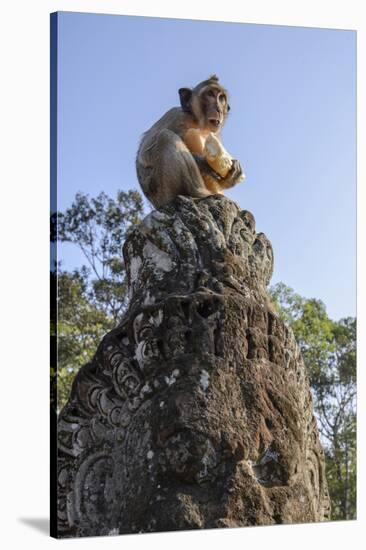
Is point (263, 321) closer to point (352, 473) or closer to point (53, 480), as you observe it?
point (53, 480)

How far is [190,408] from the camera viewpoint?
9188mm

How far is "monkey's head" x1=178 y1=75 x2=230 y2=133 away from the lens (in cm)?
1082

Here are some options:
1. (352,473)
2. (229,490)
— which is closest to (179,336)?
(229,490)

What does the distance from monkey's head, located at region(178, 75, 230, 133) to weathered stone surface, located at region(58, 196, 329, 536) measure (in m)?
1.07

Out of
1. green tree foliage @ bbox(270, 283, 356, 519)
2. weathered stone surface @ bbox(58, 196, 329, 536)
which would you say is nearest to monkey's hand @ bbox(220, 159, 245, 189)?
weathered stone surface @ bbox(58, 196, 329, 536)

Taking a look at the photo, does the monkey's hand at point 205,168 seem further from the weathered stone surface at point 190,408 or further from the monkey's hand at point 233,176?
the weathered stone surface at point 190,408

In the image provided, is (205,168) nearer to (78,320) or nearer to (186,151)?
(186,151)

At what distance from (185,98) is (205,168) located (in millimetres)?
627

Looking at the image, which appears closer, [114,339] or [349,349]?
[114,339]

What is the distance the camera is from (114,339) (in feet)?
31.6

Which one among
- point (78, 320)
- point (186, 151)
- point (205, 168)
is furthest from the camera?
point (78, 320)

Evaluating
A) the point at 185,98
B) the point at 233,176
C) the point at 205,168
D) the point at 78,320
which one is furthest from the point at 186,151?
the point at 78,320

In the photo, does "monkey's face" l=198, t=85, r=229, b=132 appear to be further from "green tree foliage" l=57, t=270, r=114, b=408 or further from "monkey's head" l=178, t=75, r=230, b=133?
"green tree foliage" l=57, t=270, r=114, b=408

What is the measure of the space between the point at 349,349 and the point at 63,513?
8.30 m
